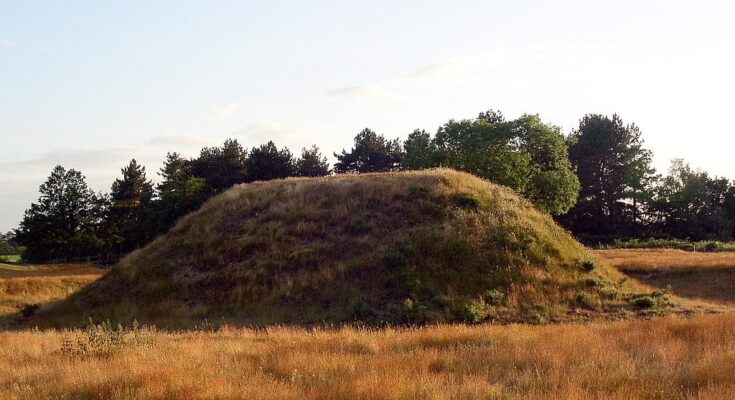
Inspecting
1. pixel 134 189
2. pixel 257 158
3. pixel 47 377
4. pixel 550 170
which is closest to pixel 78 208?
pixel 134 189

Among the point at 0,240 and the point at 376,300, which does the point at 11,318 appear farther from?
the point at 0,240

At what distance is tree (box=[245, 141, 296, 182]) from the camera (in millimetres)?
77375

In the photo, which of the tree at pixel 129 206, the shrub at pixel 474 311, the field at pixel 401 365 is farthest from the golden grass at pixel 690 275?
the tree at pixel 129 206

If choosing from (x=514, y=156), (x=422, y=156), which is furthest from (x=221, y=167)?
(x=514, y=156)

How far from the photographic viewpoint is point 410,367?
9375 millimetres

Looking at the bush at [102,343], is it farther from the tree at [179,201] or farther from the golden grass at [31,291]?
the tree at [179,201]

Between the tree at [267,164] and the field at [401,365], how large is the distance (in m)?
63.2

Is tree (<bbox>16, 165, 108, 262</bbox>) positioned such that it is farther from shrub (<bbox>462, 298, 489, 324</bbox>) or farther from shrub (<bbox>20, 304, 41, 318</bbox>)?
shrub (<bbox>462, 298, 489, 324</bbox>)

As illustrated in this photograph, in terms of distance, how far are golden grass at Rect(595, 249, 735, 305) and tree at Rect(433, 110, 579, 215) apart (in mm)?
14524

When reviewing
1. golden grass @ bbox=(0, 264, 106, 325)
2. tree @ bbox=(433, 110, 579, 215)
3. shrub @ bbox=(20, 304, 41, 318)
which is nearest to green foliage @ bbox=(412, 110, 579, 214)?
tree @ bbox=(433, 110, 579, 215)

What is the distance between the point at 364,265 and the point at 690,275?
71.1 feet

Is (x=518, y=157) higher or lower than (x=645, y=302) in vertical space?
higher

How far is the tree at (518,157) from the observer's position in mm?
52531

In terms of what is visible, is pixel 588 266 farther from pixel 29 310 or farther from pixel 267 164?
pixel 267 164
